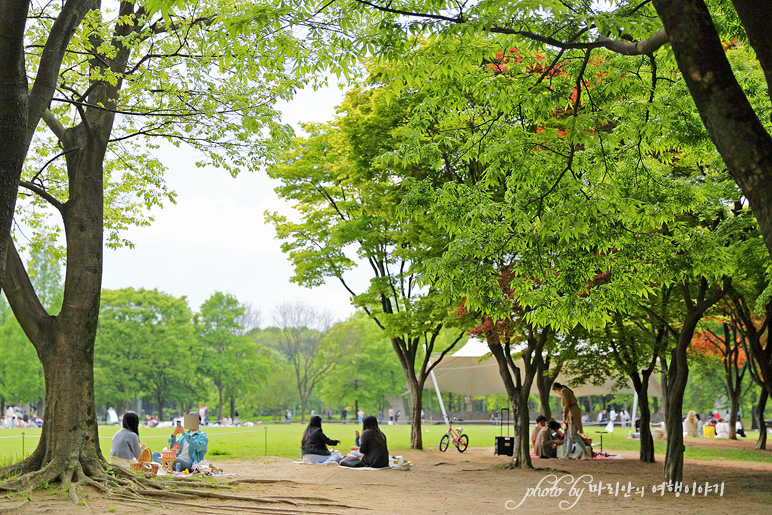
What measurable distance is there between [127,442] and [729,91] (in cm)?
985

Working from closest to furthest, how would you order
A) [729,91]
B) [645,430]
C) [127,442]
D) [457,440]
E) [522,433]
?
[729,91] < [127,442] < [522,433] < [645,430] < [457,440]

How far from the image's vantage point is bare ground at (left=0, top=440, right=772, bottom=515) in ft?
27.1

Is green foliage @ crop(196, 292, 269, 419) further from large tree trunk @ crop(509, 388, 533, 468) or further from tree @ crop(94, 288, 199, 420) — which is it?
large tree trunk @ crop(509, 388, 533, 468)

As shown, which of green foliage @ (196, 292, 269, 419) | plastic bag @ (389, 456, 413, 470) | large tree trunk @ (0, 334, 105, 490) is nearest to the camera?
large tree trunk @ (0, 334, 105, 490)

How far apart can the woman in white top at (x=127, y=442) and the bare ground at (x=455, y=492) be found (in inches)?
77.2

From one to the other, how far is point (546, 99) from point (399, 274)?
44.8 feet

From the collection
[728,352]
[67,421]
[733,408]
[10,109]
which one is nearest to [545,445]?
[728,352]

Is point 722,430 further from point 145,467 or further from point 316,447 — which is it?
point 145,467

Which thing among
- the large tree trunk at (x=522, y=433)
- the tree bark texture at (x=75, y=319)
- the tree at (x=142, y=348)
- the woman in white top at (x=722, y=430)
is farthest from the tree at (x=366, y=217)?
the tree at (x=142, y=348)

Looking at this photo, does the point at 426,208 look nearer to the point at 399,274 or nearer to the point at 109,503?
the point at 109,503

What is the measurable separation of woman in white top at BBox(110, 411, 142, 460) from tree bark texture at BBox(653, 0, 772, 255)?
9364mm

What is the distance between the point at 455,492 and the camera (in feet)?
35.5

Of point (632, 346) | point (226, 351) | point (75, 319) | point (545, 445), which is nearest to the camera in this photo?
point (75, 319)

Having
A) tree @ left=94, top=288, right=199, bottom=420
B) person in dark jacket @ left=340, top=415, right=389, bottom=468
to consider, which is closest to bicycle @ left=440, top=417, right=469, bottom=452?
person in dark jacket @ left=340, top=415, right=389, bottom=468
